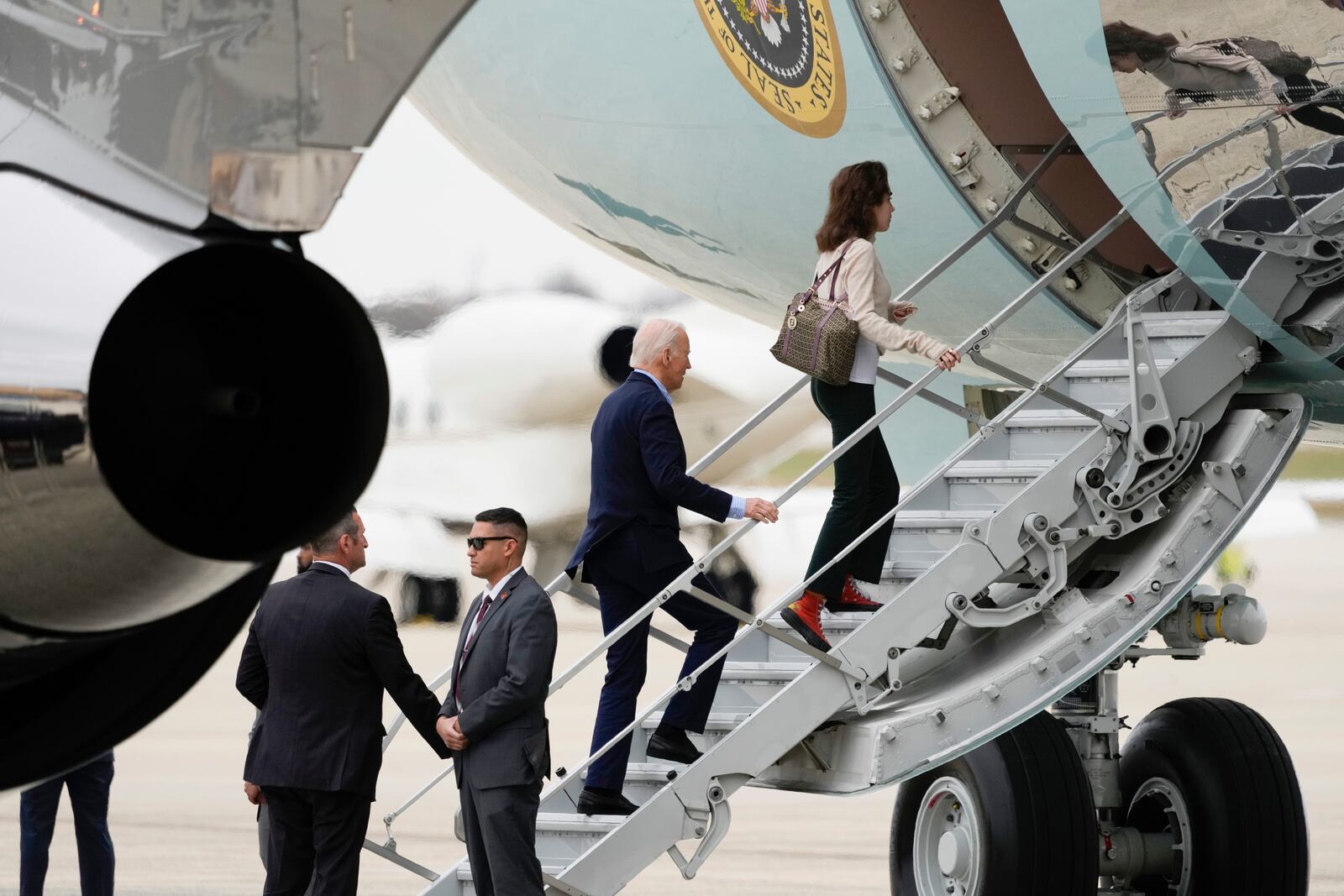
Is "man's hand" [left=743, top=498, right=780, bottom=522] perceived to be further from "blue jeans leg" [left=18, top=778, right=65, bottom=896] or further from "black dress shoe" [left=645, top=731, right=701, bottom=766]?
"blue jeans leg" [left=18, top=778, right=65, bottom=896]

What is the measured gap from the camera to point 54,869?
306 inches

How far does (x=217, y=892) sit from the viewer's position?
691 centimetres

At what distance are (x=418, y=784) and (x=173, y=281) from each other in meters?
11.4

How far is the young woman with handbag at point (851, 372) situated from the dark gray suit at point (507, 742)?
0.89 meters

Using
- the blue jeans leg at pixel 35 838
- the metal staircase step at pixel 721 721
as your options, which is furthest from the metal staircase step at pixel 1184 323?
the blue jeans leg at pixel 35 838

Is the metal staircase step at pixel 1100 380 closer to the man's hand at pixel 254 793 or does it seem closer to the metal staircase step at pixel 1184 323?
the metal staircase step at pixel 1184 323

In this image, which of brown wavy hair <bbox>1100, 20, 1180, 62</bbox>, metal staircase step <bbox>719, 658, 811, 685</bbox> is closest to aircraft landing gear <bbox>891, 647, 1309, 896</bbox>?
metal staircase step <bbox>719, 658, 811, 685</bbox>

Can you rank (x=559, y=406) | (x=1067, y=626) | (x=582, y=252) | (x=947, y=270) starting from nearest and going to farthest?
(x=1067, y=626), (x=947, y=270), (x=559, y=406), (x=582, y=252)

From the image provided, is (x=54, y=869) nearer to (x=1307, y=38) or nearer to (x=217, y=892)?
(x=217, y=892)

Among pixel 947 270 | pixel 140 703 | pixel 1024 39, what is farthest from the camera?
pixel 947 270

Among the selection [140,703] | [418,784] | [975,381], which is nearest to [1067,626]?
[975,381]

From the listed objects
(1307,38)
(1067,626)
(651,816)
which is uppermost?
(1307,38)

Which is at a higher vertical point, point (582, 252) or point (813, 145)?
point (582, 252)

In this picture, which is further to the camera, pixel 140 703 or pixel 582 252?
pixel 582 252
